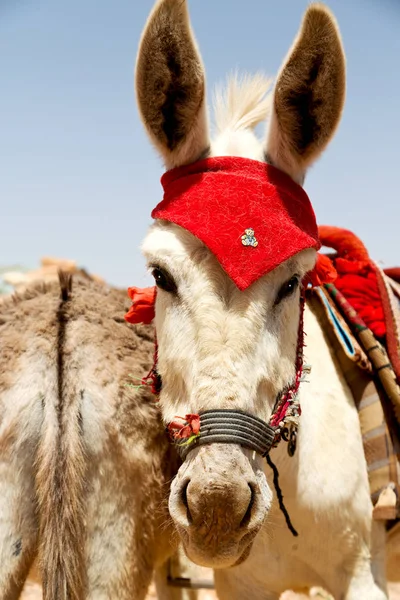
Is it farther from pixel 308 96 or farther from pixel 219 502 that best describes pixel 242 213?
pixel 219 502

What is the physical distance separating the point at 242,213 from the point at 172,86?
2.05 feet

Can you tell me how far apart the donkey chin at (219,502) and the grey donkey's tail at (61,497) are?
0.53 meters

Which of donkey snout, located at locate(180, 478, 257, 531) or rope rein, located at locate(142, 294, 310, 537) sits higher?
rope rein, located at locate(142, 294, 310, 537)

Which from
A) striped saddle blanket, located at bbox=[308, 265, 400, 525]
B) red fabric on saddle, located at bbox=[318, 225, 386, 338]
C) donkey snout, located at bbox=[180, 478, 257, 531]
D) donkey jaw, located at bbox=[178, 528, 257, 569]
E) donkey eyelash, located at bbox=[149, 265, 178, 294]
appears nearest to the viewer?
donkey snout, located at bbox=[180, 478, 257, 531]

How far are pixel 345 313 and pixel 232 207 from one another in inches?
43.4

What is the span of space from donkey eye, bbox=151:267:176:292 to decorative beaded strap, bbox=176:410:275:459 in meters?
0.49

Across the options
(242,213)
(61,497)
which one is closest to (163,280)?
(242,213)

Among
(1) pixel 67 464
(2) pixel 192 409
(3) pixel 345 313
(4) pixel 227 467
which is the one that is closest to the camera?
(4) pixel 227 467

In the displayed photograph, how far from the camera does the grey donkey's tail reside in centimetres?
214

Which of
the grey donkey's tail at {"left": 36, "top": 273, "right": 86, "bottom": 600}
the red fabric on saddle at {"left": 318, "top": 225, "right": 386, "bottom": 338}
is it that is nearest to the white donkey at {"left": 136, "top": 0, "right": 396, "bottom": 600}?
the red fabric on saddle at {"left": 318, "top": 225, "right": 386, "bottom": 338}

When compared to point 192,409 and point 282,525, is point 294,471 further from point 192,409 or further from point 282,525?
point 192,409

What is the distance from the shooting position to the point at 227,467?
5.58 feet

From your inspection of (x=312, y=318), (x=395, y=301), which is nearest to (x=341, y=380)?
(x=312, y=318)

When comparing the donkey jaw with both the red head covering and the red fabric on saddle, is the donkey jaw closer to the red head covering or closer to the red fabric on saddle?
the red head covering
